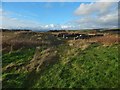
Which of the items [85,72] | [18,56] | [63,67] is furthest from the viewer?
[18,56]

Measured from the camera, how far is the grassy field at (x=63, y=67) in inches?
933

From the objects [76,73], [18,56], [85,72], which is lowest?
[76,73]

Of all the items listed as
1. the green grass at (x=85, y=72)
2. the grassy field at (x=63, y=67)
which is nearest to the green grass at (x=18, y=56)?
the grassy field at (x=63, y=67)

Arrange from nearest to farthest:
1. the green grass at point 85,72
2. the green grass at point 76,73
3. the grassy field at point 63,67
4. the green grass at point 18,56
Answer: the green grass at point 85,72
the green grass at point 76,73
the grassy field at point 63,67
the green grass at point 18,56

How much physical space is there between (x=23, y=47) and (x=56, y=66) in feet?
40.1

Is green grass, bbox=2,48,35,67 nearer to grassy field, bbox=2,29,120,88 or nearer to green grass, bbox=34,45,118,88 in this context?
grassy field, bbox=2,29,120,88

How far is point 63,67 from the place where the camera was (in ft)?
89.1

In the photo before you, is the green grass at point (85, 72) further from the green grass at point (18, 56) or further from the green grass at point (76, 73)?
the green grass at point (18, 56)

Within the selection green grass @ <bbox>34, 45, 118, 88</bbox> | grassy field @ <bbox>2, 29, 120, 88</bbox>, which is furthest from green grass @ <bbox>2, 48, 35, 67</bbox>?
green grass @ <bbox>34, 45, 118, 88</bbox>

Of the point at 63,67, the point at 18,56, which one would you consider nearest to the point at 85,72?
the point at 63,67

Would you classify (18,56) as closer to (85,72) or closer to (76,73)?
(76,73)

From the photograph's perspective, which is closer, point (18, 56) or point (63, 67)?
point (63, 67)

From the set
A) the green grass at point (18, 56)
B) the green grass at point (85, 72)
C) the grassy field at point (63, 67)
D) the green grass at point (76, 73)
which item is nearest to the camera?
the green grass at point (85, 72)

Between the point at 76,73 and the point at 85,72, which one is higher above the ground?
the point at 85,72
